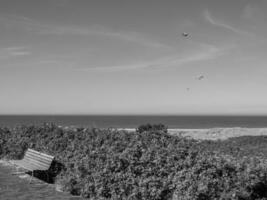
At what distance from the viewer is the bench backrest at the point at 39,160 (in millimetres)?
11845

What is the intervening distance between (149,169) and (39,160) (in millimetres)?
4828

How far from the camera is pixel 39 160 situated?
12531mm

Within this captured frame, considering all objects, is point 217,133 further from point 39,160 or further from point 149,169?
point 149,169

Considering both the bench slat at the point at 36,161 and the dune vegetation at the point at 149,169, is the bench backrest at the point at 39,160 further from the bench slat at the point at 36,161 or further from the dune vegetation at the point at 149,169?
the dune vegetation at the point at 149,169

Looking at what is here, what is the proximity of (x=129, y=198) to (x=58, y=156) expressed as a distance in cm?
436

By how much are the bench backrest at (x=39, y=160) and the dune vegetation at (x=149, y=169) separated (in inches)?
16.9

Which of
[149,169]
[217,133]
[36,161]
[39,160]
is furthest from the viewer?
[217,133]

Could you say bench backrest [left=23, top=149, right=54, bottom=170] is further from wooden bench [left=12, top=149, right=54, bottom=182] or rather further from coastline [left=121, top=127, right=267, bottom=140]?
coastline [left=121, top=127, right=267, bottom=140]

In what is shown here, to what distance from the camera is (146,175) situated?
8844mm

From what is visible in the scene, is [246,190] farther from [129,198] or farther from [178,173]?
[129,198]

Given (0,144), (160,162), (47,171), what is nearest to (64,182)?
(47,171)

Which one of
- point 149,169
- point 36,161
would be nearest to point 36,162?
point 36,161

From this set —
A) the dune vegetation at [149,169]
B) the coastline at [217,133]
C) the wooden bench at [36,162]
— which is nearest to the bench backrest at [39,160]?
the wooden bench at [36,162]

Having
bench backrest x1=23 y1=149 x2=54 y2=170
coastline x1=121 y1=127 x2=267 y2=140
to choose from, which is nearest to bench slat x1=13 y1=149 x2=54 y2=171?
bench backrest x1=23 y1=149 x2=54 y2=170
